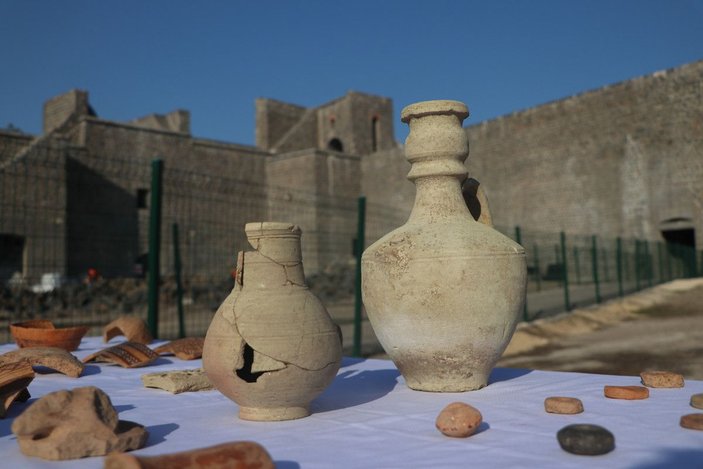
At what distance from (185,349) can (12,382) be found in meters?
1.44

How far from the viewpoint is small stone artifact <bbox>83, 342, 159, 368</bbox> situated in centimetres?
324

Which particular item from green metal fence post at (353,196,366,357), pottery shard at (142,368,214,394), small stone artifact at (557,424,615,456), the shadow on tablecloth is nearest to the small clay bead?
small stone artifact at (557,424,615,456)

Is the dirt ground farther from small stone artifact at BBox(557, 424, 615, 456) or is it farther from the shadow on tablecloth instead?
small stone artifact at BBox(557, 424, 615, 456)

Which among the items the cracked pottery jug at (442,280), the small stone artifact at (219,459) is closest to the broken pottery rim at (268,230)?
the cracked pottery jug at (442,280)

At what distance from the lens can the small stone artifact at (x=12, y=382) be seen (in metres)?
2.10

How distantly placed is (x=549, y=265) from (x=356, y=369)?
46.1 feet

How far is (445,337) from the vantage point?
2.44 m

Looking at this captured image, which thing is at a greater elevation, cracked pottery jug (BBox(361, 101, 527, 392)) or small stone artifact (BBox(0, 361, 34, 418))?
cracked pottery jug (BBox(361, 101, 527, 392))

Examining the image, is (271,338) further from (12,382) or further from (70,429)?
(12,382)

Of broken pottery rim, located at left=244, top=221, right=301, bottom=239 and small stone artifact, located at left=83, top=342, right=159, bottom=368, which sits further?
small stone artifact, located at left=83, top=342, right=159, bottom=368

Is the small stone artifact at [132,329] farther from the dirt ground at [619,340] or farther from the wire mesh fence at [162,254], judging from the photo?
the wire mesh fence at [162,254]

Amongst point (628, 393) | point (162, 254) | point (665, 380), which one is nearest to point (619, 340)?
A: point (665, 380)

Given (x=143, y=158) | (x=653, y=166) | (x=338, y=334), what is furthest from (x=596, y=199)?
(x=338, y=334)

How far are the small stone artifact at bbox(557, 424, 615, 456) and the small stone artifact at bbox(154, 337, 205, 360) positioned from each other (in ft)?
7.70
